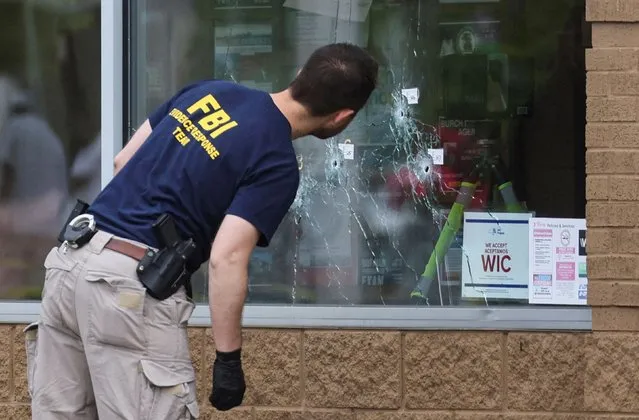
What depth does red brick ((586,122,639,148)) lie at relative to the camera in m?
5.49

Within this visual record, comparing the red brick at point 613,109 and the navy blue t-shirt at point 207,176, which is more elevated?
the red brick at point 613,109

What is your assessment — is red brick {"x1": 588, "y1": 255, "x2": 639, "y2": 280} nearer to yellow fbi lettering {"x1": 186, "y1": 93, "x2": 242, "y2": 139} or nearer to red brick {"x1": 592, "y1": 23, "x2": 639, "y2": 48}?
red brick {"x1": 592, "y1": 23, "x2": 639, "y2": 48}

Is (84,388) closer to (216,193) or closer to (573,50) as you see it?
(216,193)

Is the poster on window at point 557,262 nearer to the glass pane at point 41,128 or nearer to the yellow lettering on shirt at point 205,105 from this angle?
the glass pane at point 41,128

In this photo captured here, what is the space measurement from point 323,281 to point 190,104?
216cm

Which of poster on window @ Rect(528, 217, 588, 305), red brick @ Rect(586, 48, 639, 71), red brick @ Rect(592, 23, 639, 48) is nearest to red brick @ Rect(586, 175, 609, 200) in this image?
poster on window @ Rect(528, 217, 588, 305)

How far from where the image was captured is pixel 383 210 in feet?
19.6

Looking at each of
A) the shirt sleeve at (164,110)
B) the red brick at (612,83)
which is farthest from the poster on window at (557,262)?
the shirt sleeve at (164,110)

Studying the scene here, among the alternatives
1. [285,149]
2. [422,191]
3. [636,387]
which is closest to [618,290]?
[636,387]

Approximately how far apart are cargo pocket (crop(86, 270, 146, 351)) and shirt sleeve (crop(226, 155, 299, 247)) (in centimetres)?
39

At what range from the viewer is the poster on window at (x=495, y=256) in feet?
19.2

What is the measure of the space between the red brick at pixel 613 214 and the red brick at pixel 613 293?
260mm

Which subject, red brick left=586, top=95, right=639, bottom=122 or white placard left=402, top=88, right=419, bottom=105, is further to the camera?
white placard left=402, top=88, right=419, bottom=105

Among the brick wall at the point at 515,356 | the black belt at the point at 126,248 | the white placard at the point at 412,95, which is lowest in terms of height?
the brick wall at the point at 515,356
